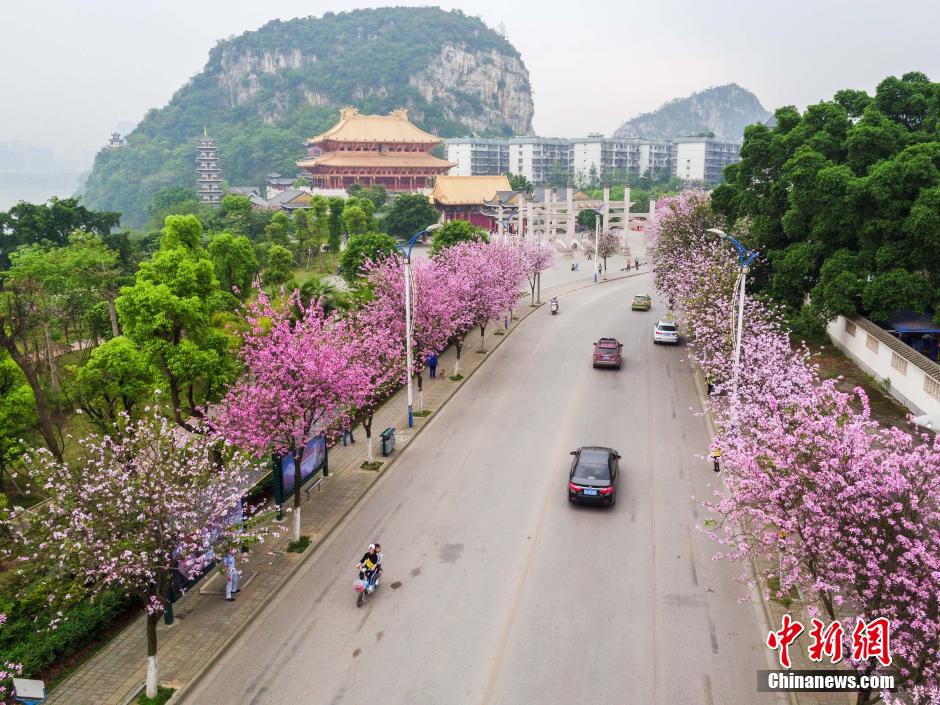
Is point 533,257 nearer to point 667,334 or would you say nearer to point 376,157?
point 667,334

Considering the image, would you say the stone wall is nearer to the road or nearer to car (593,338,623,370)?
the road

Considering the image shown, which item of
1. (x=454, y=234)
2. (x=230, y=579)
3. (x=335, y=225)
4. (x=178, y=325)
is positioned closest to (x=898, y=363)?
(x=230, y=579)

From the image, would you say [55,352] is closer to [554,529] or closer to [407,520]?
[407,520]

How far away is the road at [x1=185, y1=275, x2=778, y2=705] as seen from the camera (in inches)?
513

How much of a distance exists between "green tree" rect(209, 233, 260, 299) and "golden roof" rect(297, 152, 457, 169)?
81.5 meters

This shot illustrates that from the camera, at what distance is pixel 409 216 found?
87.8m

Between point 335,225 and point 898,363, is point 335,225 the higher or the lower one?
the higher one

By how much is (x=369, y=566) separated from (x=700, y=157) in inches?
7525

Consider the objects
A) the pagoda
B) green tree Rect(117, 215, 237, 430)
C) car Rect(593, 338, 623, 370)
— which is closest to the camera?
green tree Rect(117, 215, 237, 430)

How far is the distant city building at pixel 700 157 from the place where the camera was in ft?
611

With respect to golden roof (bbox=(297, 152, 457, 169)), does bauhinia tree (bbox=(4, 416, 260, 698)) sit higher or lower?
lower

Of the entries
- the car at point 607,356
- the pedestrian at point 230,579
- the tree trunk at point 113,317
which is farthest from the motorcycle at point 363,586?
the tree trunk at point 113,317

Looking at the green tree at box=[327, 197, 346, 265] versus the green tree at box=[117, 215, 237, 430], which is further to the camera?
the green tree at box=[327, 197, 346, 265]

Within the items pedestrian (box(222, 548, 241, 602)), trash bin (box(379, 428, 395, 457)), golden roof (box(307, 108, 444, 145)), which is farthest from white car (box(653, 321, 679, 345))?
golden roof (box(307, 108, 444, 145))
